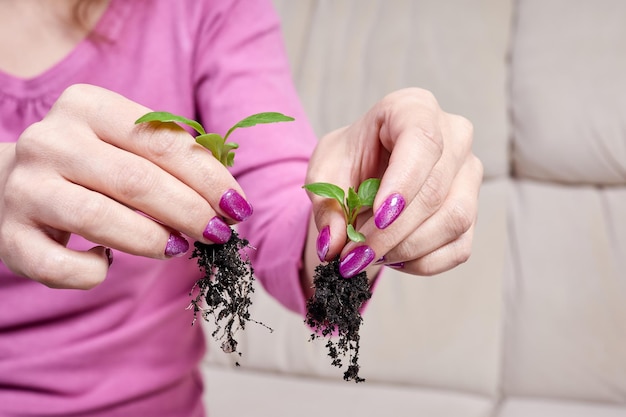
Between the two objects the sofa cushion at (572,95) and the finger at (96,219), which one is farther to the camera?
the sofa cushion at (572,95)

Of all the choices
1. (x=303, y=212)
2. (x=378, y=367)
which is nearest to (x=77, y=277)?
(x=303, y=212)

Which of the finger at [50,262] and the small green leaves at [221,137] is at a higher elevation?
the small green leaves at [221,137]

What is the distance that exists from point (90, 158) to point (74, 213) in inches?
1.6

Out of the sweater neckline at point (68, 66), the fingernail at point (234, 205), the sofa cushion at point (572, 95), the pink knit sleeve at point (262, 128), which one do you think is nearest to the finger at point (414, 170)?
the fingernail at point (234, 205)

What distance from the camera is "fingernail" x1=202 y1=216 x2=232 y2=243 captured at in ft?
1.82

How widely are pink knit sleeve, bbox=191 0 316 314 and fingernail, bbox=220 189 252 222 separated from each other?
229mm

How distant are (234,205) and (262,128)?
1.09ft

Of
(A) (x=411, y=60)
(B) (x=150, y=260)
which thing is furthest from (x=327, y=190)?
(A) (x=411, y=60)

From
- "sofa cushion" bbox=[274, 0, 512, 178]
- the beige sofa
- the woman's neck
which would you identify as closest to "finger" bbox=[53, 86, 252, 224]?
the woman's neck

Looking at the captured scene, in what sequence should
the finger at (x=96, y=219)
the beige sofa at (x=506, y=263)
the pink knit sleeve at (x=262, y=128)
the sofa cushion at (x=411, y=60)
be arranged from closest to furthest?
the finger at (x=96, y=219)
the pink knit sleeve at (x=262, y=128)
the beige sofa at (x=506, y=263)
the sofa cushion at (x=411, y=60)

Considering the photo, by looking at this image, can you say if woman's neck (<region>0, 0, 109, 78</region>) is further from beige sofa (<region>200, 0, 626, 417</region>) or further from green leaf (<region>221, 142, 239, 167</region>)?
beige sofa (<region>200, 0, 626, 417</region>)

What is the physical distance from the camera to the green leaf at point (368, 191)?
0.59m

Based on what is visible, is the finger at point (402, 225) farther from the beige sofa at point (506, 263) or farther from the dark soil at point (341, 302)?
the beige sofa at point (506, 263)

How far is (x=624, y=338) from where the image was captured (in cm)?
161
